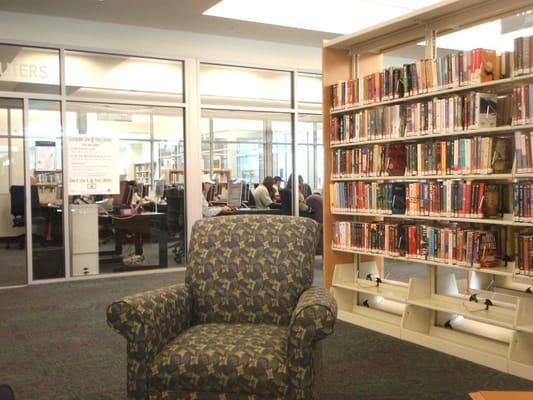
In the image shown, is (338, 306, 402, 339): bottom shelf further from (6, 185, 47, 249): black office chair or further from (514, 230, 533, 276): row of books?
(6, 185, 47, 249): black office chair

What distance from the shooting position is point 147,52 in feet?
24.4

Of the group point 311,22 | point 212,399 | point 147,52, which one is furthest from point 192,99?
point 212,399

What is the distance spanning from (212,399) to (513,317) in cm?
227

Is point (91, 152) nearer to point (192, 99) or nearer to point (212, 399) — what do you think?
point (192, 99)

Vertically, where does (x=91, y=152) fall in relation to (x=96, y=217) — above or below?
above

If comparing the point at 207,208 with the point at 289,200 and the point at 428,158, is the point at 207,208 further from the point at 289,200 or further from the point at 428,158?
the point at 428,158

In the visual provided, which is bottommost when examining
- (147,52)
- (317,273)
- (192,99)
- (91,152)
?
(317,273)

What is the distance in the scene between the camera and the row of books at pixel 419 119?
3820 mm

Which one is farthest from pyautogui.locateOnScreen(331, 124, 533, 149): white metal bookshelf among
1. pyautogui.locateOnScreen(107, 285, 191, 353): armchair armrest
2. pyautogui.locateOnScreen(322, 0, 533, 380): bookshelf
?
pyautogui.locateOnScreen(107, 285, 191, 353): armchair armrest

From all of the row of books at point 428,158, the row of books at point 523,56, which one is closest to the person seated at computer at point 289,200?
the row of books at point 428,158

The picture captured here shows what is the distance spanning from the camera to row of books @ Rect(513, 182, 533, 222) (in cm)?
347

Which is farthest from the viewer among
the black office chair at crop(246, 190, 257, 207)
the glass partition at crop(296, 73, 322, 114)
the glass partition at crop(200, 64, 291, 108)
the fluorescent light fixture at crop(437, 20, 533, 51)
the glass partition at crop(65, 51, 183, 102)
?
the black office chair at crop(246, 190, 257, 207)

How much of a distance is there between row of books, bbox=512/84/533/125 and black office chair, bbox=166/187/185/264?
5.09 m

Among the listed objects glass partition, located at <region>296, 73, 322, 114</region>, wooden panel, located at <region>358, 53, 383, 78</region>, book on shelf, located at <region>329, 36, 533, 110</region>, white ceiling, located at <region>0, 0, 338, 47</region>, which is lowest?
book on shelf, located at <region>329, 36, 533, 110</region>
